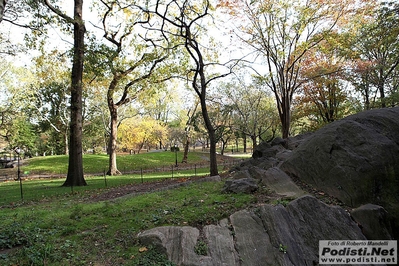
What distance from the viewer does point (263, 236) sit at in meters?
4.64

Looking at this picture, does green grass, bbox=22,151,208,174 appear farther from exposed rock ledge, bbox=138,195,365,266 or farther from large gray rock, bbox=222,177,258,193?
exposed rock ledge, bbox=138,195,365,266

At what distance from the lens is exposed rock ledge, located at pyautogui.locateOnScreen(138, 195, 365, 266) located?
4.21m

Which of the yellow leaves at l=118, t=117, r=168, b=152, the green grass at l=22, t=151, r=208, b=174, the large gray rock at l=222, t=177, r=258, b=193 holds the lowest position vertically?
the green grass at l=22, t=151, r=208, b=174

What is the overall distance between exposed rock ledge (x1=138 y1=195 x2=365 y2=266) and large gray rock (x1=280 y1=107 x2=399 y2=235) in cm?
110

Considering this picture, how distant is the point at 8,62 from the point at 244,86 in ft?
84.7

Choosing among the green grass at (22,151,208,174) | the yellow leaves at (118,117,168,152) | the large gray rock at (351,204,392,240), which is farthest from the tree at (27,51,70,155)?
the large gray rock at (351,204,392,240)

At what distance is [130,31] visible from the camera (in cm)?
1708

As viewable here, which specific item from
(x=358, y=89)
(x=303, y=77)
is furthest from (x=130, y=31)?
(x=358, y=89)

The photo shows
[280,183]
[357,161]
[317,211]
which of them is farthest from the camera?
[280,183]

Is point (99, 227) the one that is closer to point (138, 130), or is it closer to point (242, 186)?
point (242, 186)

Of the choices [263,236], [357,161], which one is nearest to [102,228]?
[263,236]

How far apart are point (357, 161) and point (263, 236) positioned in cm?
311

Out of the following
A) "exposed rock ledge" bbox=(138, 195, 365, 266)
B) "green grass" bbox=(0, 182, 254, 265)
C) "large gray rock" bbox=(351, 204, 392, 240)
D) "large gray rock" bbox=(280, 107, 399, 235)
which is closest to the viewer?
"green grass" bbox=(0, 182, 254, 265)

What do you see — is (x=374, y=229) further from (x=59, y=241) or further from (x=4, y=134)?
(x=4, y=134)
